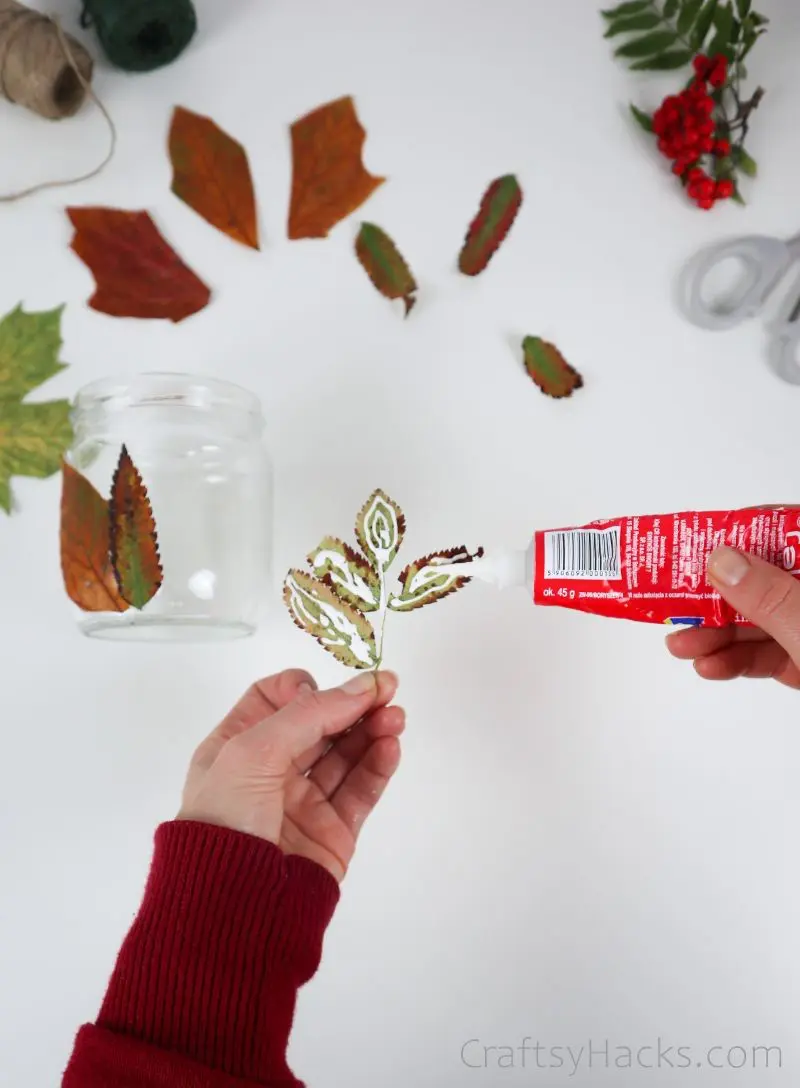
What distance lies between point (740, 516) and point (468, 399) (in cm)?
34

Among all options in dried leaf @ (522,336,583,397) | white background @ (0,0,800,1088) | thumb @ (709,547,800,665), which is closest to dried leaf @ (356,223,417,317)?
white background @ (0,0,800,1088)

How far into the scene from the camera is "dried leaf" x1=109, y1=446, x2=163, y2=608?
0.73 m

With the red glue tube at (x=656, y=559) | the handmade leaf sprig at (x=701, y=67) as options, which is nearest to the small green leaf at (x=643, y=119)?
the handmade leaf sprig at (x=701, y=67)

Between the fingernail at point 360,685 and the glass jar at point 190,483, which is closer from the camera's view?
the fingernail at point 360,685

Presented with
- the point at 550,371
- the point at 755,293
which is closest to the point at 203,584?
the point at 550,371

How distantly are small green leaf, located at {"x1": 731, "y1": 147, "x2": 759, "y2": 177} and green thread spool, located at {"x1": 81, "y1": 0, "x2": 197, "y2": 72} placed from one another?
1.78ft

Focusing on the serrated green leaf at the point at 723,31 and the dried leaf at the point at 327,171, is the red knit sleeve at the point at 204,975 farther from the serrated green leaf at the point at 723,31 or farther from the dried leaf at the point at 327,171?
the serrated green leaf at the point at 723,31

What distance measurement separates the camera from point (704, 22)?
2.77ft

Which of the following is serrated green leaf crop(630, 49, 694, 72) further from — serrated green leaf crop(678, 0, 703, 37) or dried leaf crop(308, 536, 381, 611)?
dried leaf crop(308, 536, 381, 611)

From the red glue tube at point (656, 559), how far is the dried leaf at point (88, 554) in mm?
365

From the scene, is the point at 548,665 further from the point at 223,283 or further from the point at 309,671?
the point at 223,283

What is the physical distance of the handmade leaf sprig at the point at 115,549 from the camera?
732 mm

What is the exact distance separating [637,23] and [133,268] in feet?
1.81

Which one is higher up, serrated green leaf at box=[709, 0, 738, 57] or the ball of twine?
serrated green leaf at box=[709, 0, 738, 57]
